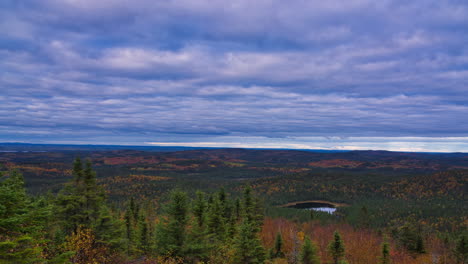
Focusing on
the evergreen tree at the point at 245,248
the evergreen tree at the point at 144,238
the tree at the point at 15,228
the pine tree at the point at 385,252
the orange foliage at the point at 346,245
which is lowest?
the orange foliage at the point at 346,245

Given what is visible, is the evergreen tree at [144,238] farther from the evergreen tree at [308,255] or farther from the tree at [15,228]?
the tree at [15,228]

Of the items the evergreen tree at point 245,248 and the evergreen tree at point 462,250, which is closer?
the evergreen tree at point 245,248

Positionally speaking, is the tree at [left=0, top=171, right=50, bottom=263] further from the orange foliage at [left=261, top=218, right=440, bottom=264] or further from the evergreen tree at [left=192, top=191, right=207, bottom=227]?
the orange foliage at [left=261, top=218, right=440, bottom=264]

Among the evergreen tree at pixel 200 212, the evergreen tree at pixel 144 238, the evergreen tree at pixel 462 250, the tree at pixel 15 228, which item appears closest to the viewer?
the tree at pixel 15 228

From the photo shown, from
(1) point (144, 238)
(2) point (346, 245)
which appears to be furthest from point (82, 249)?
(2) point (346, 245)

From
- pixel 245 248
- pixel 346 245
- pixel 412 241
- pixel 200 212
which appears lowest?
pixel 346 245

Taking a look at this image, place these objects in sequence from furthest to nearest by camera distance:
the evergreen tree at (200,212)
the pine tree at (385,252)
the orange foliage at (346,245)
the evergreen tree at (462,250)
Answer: the orange foliage at (346,245), the evergreen tree at (462,250), the pine tree at (385,252), the evergreen tree at (200,212)

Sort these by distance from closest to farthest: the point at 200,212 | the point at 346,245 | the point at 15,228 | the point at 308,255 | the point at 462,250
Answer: the point at 15,228, the point at 200,212, the point at 308,255, the point at 462,250, the point at 346,245

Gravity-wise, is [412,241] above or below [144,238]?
below

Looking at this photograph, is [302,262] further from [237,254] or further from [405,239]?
[405,239]

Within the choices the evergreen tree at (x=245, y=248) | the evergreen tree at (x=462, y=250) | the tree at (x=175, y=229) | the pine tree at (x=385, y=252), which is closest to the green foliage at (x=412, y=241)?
the evergreen tree at (x=462, y=250)

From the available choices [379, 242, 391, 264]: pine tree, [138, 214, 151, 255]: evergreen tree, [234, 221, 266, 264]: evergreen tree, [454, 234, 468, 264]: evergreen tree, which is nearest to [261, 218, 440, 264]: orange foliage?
[379, 242, 391, 264]: pine tree

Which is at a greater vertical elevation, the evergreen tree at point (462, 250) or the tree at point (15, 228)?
the tree at point (15, 228)

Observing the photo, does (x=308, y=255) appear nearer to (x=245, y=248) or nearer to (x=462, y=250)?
(x=245, y=248)
